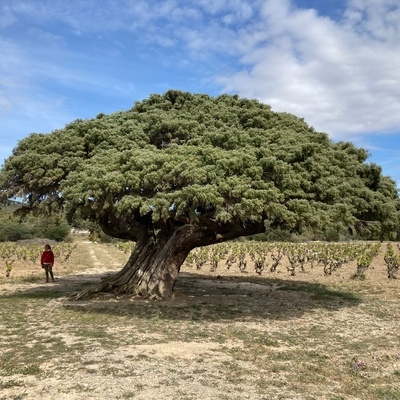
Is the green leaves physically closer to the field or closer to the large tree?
the large tree

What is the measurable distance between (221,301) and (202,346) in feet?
17.4

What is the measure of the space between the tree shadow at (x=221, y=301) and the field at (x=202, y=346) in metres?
0.03

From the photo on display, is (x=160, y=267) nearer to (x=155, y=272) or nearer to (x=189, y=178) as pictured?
(x=155, y=272)

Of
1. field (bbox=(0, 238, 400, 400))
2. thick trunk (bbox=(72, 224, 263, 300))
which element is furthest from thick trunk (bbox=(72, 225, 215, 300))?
field (bbox=(0, 238, 400, 400))

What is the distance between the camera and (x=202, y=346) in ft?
28.1

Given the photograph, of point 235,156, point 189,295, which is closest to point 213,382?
point 235,156

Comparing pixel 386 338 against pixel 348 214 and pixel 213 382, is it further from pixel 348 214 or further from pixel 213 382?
pixel 213 382

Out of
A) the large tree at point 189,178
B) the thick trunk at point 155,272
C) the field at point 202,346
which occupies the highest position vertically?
the large tree at point 189,178

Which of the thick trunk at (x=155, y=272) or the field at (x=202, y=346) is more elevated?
the thick trunk at (x=155, y=272)

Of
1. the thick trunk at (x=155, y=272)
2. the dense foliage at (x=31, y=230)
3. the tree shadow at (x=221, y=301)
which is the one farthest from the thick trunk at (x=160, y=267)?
the dense foliage at (x=31, y=230)

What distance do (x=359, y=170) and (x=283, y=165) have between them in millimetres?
4229

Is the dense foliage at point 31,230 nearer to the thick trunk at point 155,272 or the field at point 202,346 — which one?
the field at point 202,346

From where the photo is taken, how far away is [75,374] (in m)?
6.62

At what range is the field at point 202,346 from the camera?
626 centimetres
